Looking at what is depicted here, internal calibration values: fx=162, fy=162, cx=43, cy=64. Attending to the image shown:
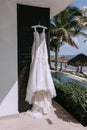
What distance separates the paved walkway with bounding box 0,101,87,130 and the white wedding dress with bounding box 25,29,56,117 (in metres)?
0.20

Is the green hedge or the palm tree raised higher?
the palm tree

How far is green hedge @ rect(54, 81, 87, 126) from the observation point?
3.37 metres

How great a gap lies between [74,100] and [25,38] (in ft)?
5.94

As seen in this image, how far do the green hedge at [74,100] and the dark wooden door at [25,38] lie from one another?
3.09 ft

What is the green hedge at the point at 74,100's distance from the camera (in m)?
3.37

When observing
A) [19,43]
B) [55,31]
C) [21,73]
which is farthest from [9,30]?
[55,31]

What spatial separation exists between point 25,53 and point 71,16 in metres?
9.03

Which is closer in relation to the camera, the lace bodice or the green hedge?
the green hedge

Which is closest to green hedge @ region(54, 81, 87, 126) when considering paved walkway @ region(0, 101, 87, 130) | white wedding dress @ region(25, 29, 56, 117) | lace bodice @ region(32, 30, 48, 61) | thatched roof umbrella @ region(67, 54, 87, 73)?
paved walkway @ region(0, 101, 87, 130)

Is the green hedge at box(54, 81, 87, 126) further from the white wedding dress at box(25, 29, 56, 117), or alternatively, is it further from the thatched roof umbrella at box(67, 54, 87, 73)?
the thatched roof umbrella at box(67, 54, 87, 73)

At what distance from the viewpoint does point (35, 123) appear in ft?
11.0

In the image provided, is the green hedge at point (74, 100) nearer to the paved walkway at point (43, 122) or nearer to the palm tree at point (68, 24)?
the paved walkway at point (43, 122)

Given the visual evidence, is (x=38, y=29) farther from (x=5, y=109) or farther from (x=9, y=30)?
(x=5, y=109)

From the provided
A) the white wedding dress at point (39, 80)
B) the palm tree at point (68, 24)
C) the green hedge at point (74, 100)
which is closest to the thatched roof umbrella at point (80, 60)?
the palm tree at point (68, 24)
